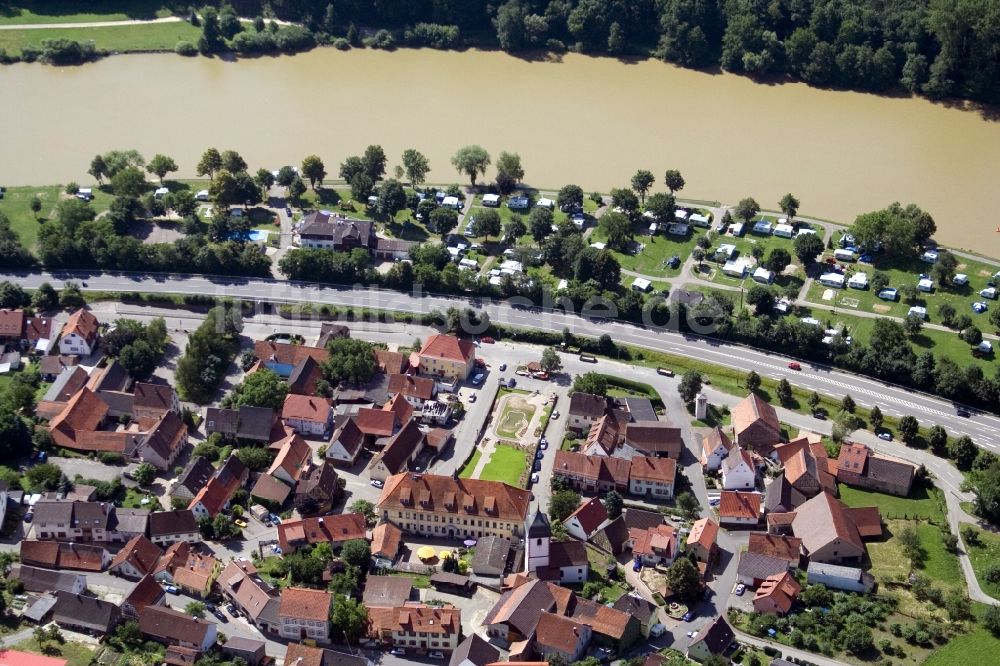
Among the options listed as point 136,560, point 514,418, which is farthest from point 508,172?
point 136,560

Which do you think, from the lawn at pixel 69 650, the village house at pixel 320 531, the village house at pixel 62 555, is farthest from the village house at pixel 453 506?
the lawn at pixel 69 650

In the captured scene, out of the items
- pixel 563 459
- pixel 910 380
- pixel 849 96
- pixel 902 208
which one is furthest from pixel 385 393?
pixel 849 96

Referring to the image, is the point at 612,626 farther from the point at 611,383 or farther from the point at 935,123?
the point at 935,123

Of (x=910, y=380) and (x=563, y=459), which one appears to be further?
(x=910, y=380)

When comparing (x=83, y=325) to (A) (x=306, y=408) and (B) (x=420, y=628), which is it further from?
(B) (x=420, y=628)

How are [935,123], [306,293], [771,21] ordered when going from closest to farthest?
[306,293] → [935,123] → [771,21]

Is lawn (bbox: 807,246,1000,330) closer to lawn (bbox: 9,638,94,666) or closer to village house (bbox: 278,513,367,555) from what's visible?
village house (bbox: 278,513,367,555)

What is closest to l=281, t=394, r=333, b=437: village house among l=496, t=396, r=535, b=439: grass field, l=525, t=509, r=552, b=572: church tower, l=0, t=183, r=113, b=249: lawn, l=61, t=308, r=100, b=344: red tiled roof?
l=496, t=396, r=535, b=439: grass field
